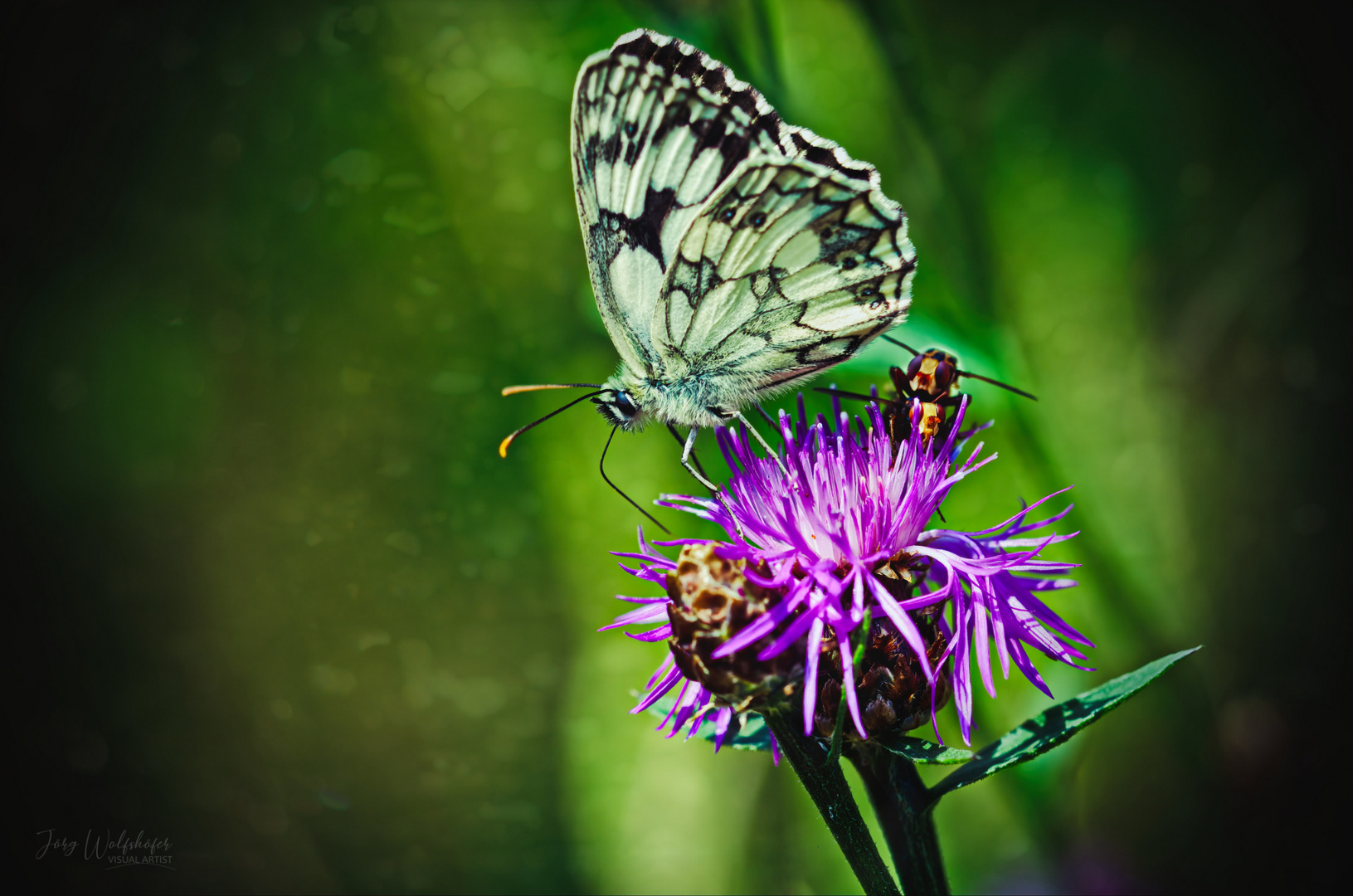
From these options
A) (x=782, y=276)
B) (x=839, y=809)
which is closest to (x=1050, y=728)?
(x=839, y=809)

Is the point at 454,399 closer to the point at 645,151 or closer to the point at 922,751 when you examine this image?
the point at 645,151

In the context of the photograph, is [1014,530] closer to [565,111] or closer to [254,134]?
[565,111]

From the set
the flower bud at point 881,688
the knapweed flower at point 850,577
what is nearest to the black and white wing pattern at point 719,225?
the knapweed flower at point 850,577

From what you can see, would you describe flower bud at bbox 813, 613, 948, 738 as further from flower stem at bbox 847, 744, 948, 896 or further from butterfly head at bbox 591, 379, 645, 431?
butterfly head at bbox 591, 379, 645, 431

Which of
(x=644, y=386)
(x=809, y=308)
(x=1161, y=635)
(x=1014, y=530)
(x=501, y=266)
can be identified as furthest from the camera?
(x=501, y=266)

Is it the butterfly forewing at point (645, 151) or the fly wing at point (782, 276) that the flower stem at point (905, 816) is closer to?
the fly wing at point (782, 276)

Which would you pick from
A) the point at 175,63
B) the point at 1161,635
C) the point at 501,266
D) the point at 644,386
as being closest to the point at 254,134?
the point at 175,63
